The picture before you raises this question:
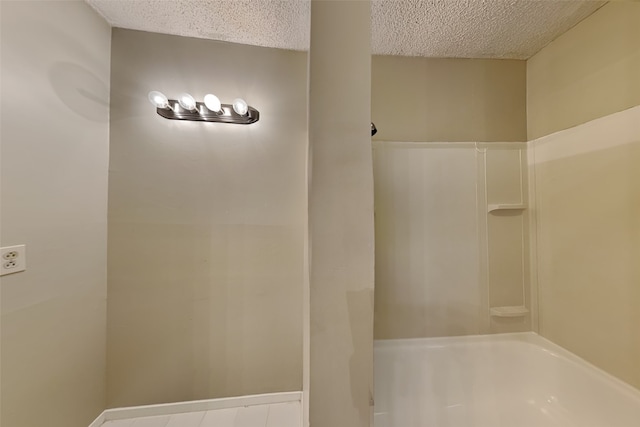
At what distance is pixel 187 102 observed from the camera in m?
1.30

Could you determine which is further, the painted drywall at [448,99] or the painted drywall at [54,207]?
the painted drywall at [448,99]

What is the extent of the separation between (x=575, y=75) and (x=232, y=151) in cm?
216

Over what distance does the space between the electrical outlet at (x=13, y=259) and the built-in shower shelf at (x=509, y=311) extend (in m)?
2.58

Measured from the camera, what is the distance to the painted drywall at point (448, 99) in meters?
1.55

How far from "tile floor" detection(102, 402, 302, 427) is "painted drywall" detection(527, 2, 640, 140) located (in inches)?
98.2

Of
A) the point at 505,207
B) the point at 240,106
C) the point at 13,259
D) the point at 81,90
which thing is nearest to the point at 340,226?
the point at 240,106

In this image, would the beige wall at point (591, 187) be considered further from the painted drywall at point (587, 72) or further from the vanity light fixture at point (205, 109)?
the vanity light fixture at point (205, 109)

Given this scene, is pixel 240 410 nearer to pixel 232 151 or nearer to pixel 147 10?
pixel 232 151

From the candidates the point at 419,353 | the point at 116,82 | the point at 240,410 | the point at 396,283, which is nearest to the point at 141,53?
the point at 116,82

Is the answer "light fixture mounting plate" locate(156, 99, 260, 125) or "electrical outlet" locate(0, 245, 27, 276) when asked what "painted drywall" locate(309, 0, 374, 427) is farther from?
"electrical outlet" locate(0, 245, 27, 276)

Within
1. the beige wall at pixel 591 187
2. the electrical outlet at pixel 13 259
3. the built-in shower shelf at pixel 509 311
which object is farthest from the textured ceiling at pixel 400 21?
the built-in shower shelf at pixel 509 311

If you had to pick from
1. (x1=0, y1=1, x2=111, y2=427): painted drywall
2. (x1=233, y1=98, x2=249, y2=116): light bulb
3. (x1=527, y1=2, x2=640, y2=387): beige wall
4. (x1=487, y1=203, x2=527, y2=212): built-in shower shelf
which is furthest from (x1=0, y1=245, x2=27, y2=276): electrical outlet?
(x1=527, y1=2, x2=640, y2=387): beige wall

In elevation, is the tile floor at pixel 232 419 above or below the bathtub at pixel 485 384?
below

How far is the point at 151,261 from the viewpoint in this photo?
1406 mm
